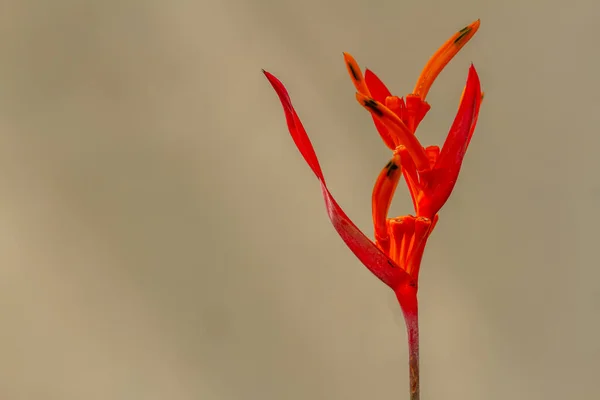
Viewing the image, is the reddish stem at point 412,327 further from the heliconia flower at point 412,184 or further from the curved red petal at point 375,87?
the curved red petal at point 375,87

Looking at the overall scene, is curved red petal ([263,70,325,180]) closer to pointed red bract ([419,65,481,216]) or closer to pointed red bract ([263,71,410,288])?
pointed red bract ([263,71,410,288])

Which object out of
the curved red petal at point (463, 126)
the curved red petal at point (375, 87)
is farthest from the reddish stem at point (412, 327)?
the curved red petal at point (375, 87)

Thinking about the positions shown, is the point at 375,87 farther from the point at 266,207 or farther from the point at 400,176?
the point at 266,207

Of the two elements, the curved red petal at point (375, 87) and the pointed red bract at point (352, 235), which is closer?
the pointed red bract at point (352, 235)

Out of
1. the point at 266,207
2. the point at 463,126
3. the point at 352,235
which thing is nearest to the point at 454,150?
the point at 463,126

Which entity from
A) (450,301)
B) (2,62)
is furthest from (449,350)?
(2,62)

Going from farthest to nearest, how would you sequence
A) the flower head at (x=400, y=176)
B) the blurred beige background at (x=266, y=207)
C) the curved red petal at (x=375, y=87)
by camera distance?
the blurred beige background at (x=266, y=207) < the curved red petal at (x=375, y=87) < the flower head at (x=400, y=176)

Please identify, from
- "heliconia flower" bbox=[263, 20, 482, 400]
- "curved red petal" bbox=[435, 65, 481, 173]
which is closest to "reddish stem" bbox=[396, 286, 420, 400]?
"heliconia flower" bbox=[263, 20, 482, 400]
